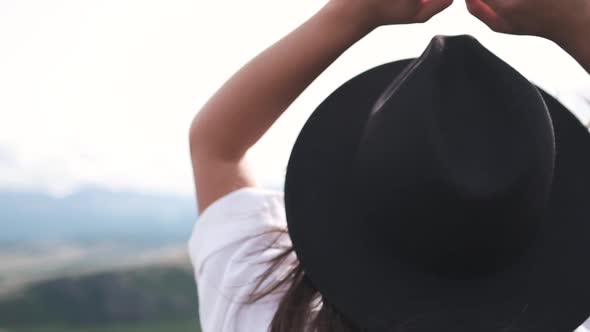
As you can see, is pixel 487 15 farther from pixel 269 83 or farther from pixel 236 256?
pixel 236 256

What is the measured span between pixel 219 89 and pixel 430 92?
433 mm

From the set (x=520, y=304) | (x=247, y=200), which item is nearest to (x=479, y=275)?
(x=520, y=304)

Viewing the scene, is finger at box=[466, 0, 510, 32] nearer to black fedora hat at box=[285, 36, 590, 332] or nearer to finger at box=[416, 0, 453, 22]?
finger at box=[416, 0, 453, 22]

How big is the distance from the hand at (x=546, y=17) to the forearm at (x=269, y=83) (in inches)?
9.0

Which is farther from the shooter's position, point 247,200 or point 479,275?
point 247,200

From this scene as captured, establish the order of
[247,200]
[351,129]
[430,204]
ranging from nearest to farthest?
[430,204] → [351,129] → [247,200]

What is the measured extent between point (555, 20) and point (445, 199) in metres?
0.34

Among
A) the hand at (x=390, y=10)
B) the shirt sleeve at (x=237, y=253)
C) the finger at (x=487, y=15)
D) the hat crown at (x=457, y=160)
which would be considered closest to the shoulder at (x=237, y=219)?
the shirt sleeve at (x=237, y=253)

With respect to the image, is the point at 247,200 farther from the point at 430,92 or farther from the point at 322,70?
the point at 430,92

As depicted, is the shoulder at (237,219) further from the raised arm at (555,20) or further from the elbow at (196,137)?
the raised arm at (555,20)

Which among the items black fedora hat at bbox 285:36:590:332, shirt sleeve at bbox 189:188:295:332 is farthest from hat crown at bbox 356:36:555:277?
shirt sleeve at bbox 189:188:295:332

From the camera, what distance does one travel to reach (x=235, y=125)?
4.16ft

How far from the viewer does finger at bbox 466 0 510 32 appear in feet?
3.88

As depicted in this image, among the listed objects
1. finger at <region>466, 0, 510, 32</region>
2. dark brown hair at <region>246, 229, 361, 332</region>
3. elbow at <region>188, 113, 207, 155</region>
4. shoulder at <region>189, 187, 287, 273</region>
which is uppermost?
finger at <region>466, 0, 510, 32</region>
